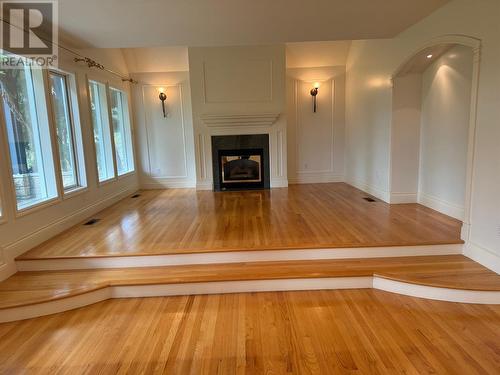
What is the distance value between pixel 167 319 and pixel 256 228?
5.27 ft

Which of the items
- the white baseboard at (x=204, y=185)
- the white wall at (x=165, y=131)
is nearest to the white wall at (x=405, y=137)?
the white baseboard at (x=204, y=185)

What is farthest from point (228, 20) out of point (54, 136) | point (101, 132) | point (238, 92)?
point (101, 132)

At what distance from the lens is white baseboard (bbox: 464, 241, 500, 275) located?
8.61ft

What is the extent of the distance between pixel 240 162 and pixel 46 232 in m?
3.63

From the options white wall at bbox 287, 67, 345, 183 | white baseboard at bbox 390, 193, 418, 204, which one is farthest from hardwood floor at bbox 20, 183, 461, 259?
white wall at bbox 287, 67, 345, 183

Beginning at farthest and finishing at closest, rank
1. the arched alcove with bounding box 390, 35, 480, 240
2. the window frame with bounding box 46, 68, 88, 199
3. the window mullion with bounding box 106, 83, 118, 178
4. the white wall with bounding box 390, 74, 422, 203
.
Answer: the window mullion with bounding box 106, 83, 118, 178 < the white wall with bounding box 390, 74, 422, 203 < the window frame with bounding box 46, 68, 88, 199 < the arched alcove with bounding box 390, 35, 480, 240

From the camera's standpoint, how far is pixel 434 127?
162 inches

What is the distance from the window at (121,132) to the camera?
568 centimetres

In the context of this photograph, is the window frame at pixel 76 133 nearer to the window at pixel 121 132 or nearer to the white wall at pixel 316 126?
the window at pixel 121 132

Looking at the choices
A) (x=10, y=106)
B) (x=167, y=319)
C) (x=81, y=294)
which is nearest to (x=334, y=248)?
(x=167, y=319)

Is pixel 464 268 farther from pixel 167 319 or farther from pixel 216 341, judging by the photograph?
pixel 167 319

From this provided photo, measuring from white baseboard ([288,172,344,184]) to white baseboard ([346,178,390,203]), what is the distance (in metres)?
0.33

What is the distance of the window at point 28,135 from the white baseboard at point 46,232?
33 centimetres

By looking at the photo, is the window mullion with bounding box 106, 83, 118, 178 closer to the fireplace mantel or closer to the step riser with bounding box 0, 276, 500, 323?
the fireplace mantel
